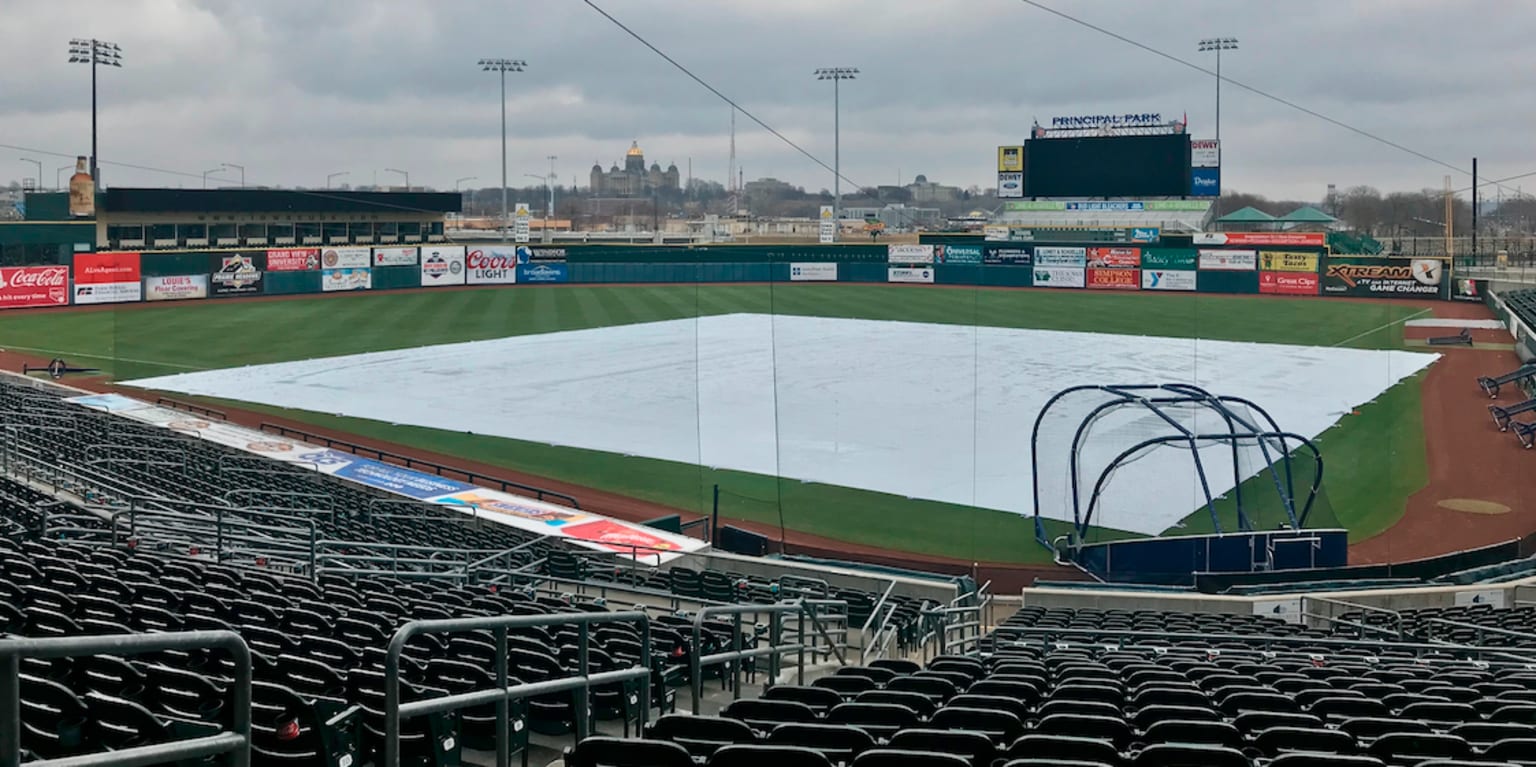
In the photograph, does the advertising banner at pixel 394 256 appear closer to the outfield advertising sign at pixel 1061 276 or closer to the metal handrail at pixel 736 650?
the outfield advertising sign at pixel 1061 276

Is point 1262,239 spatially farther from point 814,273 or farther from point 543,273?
point 543,273

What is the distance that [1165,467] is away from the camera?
21.7 meters

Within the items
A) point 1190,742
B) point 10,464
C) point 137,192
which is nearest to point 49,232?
point 137,192

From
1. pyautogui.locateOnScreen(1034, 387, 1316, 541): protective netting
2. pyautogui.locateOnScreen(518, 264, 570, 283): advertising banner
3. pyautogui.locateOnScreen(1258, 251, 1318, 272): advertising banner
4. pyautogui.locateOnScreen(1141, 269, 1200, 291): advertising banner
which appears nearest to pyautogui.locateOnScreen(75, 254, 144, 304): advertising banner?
pyautogui.locateOnScreen(518, 264, 570, 283): advertising banner

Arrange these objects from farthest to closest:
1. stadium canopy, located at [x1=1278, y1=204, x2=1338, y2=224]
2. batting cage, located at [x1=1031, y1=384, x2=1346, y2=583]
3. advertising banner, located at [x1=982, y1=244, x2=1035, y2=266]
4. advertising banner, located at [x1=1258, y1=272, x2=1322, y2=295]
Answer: stadium canopy, located at [x1=1278, y1=204, x2=1338, y2=224] < advertising banner, located at [x1=982, y1=244, x2=1035, y2=266] < advertising banner, located at [x1=1258, y1=272, x2=1322, y2=295] < batting cage, located at [x1=1031, y1=384, x2=1346, y2=583]

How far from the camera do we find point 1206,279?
56.3 meters

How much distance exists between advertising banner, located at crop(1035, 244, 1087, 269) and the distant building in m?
88.7

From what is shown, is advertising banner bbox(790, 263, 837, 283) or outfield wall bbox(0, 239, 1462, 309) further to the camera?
advertising banner bbox(790, 263, 837, 283)

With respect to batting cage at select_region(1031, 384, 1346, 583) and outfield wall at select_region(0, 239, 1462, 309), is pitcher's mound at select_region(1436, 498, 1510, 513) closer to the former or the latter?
batting cage at select_region(1031, 384, 1346, 583)

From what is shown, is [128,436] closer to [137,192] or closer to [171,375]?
[171,375]

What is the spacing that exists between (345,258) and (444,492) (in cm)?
4502

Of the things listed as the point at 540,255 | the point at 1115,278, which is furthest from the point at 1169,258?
the point at 540,255

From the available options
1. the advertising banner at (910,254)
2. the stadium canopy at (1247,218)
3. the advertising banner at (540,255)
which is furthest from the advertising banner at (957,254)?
the stadium canopy at (1247,218)

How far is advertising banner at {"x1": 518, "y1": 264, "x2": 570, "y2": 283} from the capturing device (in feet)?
234
